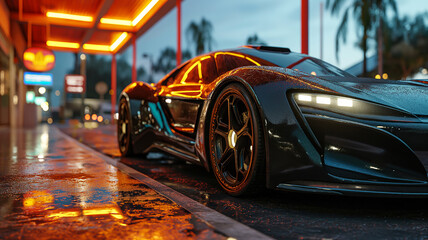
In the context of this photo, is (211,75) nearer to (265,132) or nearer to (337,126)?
(265,132)

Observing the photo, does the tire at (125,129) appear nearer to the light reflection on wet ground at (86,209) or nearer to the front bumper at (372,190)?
the light reflection on wet ground at (86,209)

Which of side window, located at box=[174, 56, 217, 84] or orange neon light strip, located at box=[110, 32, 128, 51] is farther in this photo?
orange neon light strip, located at box=[110, 32, 128, 51]

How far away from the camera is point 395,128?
94.9 inches

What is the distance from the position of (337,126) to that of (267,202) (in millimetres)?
773

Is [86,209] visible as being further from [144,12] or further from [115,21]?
[115,21]

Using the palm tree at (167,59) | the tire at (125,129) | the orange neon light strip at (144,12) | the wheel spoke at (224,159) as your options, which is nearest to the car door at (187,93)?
the wheel spoke at (224,159)

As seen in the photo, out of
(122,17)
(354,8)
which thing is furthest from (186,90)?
(354,8)

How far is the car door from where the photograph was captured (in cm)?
391

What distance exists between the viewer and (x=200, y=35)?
37.2 meters

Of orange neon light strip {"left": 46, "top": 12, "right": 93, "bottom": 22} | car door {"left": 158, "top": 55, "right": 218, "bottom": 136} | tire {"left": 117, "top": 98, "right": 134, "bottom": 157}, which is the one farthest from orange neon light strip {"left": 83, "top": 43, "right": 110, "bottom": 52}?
car door {"left": 158, "top": 55, "right": 218, "bottom": 136}

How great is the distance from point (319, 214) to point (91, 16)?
15.6 metres

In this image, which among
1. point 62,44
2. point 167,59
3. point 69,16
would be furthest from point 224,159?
point 167,59

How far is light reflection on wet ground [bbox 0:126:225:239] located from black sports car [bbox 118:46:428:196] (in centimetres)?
60

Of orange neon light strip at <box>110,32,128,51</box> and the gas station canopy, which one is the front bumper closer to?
the gas station canopy
